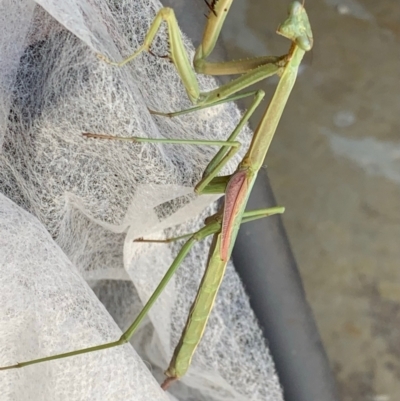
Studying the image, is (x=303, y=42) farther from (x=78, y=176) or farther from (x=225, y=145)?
(x=78, y=176)

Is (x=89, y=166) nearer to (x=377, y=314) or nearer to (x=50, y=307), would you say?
(x=50, y=307)

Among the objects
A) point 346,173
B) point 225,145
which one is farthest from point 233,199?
point 346,173

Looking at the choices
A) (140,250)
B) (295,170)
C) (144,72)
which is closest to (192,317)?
(140,250)

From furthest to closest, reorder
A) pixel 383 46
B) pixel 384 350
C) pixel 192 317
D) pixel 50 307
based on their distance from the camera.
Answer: pixel 383 46, pixel 384 350, pixel 192 317, pixel 50 307

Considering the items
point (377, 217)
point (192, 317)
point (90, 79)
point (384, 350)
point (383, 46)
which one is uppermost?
point (90, 79)

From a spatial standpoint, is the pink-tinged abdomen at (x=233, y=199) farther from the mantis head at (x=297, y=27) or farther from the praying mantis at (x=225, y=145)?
the mantis head at (x=297, y=27)
